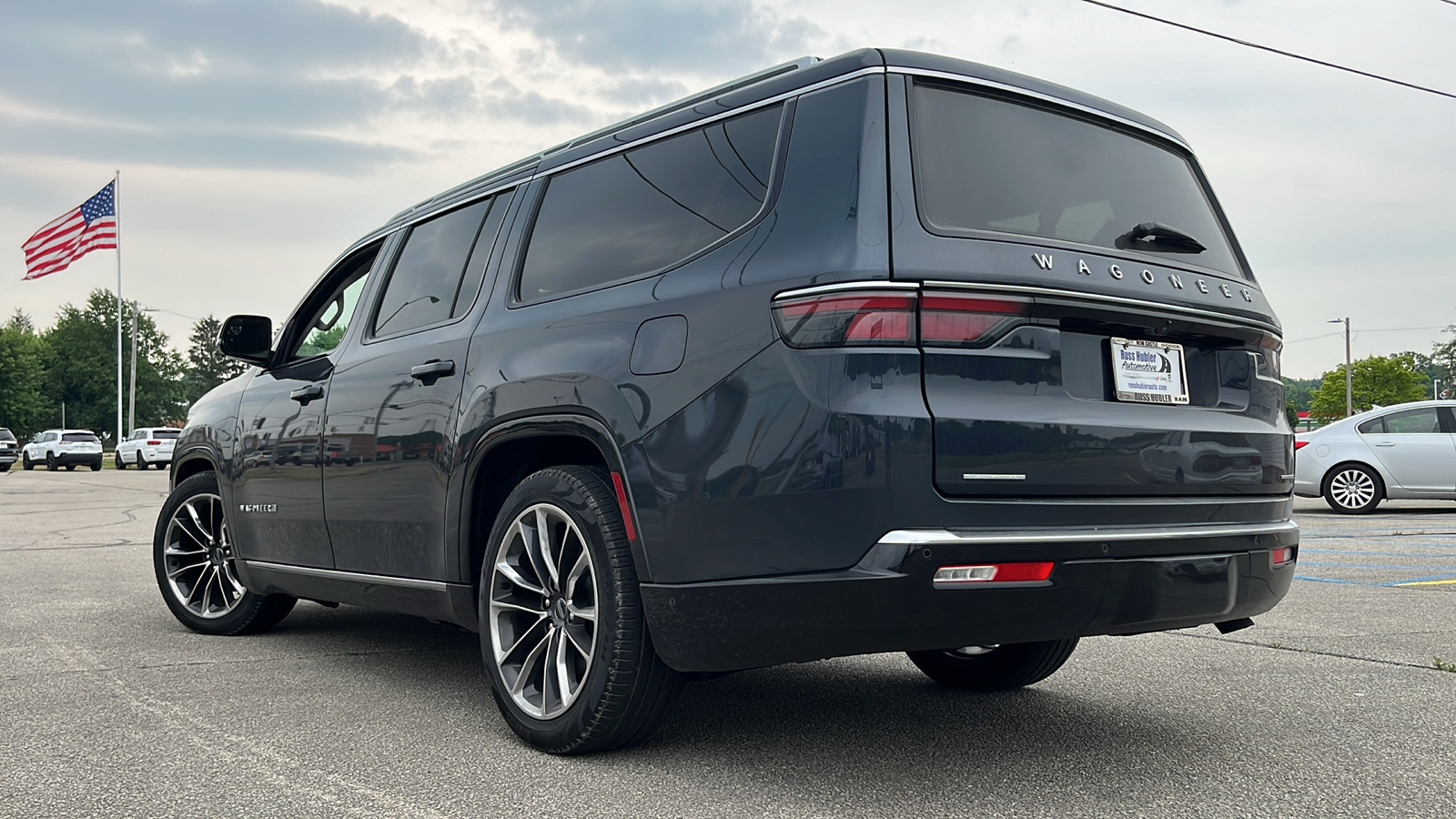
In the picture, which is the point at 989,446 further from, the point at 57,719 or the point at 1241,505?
the point at 57,719

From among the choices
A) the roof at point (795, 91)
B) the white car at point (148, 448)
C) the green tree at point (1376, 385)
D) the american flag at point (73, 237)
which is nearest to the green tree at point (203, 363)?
the white car at point (148, 448)

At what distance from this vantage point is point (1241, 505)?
130 inches

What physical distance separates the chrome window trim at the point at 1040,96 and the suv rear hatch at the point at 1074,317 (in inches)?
0.9

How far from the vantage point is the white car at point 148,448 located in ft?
138

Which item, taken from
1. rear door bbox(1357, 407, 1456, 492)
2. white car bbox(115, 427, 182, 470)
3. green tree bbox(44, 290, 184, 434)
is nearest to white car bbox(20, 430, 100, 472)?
white car bbox(115, 427, 182, 470)

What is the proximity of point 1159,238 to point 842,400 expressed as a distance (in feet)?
4.02

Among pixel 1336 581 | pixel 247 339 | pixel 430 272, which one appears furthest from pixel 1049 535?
pixel 1336 581

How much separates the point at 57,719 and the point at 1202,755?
368 centimetres

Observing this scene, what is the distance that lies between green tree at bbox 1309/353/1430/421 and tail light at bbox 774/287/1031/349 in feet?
372

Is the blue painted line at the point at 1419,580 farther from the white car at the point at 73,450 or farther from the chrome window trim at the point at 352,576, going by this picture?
the white car at the point at 73,450

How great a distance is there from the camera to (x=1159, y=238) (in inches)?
134

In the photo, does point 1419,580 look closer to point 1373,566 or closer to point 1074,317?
point 1373,566

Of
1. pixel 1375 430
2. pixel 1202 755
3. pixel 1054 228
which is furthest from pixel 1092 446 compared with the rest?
pixel 1375 430

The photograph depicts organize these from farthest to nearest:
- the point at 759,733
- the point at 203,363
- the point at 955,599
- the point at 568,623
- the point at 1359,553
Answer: the point at 203,363
the point at 1359,553
the point at 759,733
the point at 568,623
the point at 955,599
